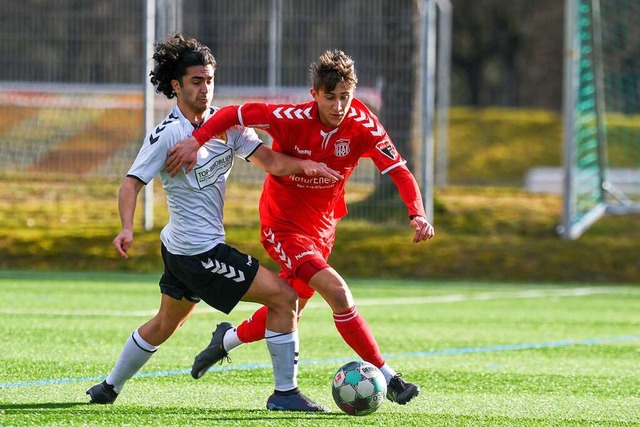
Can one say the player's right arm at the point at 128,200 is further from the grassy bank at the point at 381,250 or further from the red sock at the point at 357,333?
the grassy bank at the point at 381,250

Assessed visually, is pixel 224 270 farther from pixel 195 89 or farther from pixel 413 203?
pixel 413 203

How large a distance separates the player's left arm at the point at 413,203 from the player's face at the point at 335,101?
46 cm

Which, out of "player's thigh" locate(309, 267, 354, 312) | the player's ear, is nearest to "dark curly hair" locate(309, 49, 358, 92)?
the player's ear

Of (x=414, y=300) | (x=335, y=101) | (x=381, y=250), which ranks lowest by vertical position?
(x=381, y=250)

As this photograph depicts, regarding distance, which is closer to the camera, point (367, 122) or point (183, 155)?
point (183, 155)

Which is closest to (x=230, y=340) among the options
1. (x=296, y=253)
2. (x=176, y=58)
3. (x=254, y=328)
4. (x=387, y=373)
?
(x=254, y=328)

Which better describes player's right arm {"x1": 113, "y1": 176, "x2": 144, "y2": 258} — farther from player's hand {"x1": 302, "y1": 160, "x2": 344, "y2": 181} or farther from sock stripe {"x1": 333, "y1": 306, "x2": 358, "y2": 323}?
sock stripe {"x1": 333, "y1": 306, "x2": 358, "y2": 323}

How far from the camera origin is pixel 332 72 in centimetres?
612

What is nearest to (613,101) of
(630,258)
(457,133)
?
(630,258)

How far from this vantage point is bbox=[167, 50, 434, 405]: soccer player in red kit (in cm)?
612

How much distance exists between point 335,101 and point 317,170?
369 millimetres

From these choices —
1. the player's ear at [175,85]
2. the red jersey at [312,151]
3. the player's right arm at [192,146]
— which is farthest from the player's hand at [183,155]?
the red jersey at [312,151]

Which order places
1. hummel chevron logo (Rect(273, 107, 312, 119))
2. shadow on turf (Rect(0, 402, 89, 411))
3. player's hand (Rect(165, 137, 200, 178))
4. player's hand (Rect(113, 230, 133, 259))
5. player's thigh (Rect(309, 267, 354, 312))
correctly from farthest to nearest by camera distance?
hummel chevron logo (Rect(273, 107, 312, 119)), player's thigh (Rect(309, 267, 354, 312)), player's hand (Rect(165, 137, 200, 178)), shadow on turf (Rect(0, 402, 89, 411)), player's hand (Rect(113, 230, 133, 259))

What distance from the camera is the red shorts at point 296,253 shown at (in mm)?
6270
